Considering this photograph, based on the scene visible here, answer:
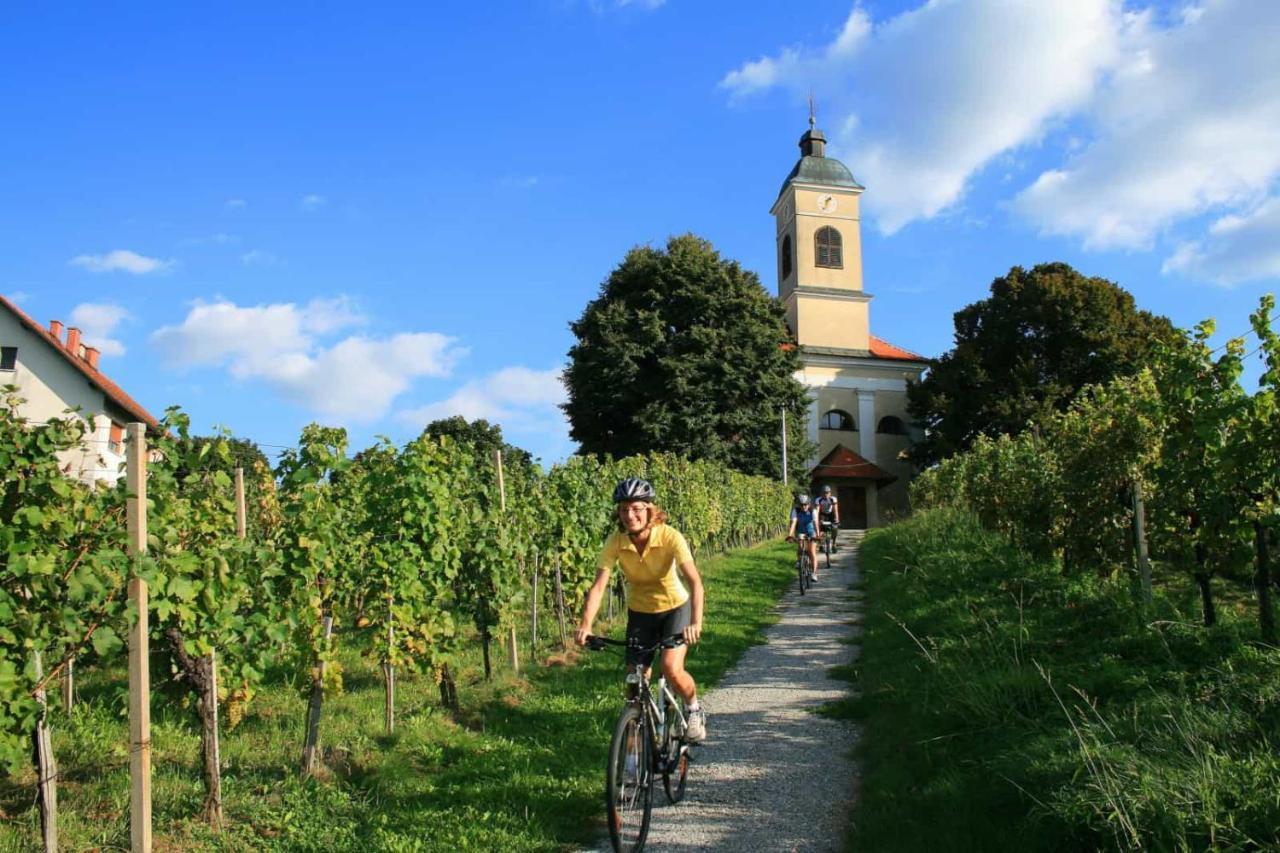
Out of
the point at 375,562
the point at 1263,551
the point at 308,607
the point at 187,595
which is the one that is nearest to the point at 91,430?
the point at 187,595

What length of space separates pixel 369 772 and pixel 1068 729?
4192 mm

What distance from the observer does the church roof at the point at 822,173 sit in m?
50.1

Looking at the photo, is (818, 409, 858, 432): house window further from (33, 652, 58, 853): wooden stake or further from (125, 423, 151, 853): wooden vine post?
(33, 652, 58, 853): wooden stake

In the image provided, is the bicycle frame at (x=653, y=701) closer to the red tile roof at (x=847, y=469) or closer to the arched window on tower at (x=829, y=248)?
the red tile roof at (x=847, y=469)

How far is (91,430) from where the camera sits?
475 cm

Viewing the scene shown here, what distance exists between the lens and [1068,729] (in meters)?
4.86

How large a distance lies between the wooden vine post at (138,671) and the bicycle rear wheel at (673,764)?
258 centimetres

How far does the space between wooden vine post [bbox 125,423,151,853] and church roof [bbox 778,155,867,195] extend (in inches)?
1907

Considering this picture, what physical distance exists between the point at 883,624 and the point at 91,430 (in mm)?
8243

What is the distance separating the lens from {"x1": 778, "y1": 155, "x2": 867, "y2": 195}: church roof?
5009 centimetres

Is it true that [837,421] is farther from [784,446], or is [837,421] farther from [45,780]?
[45,780]

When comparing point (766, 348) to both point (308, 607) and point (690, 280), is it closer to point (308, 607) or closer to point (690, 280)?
point (690, 280)

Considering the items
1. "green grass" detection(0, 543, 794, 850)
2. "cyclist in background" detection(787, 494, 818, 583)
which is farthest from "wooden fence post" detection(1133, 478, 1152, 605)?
"cyclist in background" detection(787, 494, 818, 583)

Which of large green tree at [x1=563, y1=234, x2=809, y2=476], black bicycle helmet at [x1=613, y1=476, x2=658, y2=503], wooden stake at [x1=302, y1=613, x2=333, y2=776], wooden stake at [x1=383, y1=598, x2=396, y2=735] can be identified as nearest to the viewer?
black bicycle helmet at [x1=613, y1=476, x2=658, y2=503]
